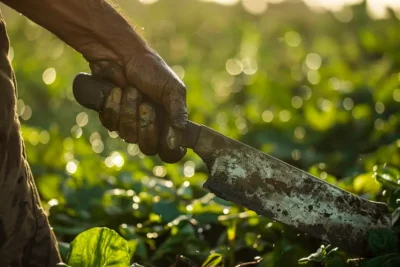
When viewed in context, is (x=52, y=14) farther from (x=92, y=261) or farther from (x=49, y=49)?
(x=49, y=49)

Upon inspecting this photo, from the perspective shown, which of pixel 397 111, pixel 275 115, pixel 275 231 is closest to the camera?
pixel 275 231

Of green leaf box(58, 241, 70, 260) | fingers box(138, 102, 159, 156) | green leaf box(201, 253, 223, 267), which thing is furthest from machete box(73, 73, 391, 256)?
green leaf box(58, 241, 70, 260)

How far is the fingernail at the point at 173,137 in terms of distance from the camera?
9.64 ft

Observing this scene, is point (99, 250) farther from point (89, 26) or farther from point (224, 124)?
point (224, 124)

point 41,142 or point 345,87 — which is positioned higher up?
point 345,87

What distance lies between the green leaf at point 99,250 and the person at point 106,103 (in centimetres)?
8

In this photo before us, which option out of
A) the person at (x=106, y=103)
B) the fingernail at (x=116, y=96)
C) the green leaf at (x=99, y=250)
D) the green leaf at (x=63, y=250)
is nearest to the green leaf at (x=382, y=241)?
the person at (x=106, y=103)

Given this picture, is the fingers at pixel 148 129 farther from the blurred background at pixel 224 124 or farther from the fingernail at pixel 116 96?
the blurred background at pixel 224 124

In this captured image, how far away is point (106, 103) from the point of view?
2906 mm

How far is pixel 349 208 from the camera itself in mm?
3076

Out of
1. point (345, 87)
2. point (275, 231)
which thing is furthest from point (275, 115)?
point (275, 231)

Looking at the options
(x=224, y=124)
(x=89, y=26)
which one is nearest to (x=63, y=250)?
(x=89, y=26)

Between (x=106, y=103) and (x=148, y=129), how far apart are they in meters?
0.18

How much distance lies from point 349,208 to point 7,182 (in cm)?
132
